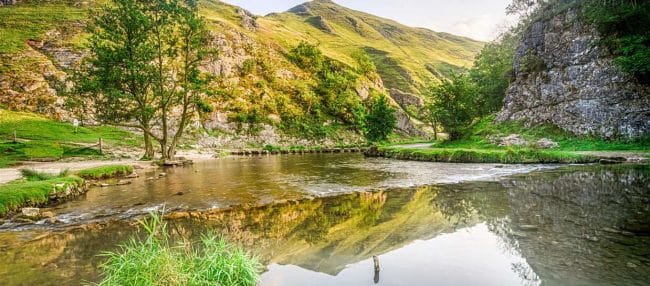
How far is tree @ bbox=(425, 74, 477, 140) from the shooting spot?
171 ft

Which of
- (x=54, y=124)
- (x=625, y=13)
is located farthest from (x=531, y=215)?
(x=54, y=124)

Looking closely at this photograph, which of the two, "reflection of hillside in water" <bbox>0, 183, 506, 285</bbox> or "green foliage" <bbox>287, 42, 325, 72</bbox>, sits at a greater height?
"green foliage" <bbox>287, 42, 325, 72</bbox>

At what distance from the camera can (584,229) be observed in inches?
434

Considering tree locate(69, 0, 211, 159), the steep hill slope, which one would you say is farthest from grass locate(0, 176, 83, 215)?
the steep hill slope

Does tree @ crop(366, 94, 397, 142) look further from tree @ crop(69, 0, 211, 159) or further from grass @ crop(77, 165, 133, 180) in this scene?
grass @ crop(77, 165, 133, 180)

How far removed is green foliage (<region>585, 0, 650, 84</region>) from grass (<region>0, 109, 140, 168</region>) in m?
59.3

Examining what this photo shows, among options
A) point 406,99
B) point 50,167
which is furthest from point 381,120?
point 406,99

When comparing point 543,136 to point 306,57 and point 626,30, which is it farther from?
point 306,57

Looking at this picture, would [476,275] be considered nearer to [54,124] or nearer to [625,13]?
[625,13]

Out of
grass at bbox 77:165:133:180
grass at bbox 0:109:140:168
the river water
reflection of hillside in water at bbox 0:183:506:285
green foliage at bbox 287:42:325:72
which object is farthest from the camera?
green foliage at bbox 287:42:325:72

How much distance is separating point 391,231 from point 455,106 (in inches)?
1811

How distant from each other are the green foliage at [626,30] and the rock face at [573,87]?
3.64ft

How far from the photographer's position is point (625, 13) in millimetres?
37750

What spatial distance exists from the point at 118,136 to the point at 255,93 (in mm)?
41063
